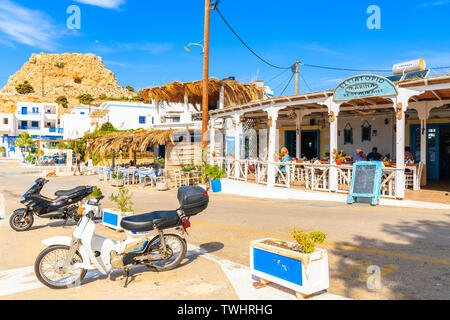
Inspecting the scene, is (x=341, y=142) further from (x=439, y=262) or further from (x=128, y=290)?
(x=128, y=290)

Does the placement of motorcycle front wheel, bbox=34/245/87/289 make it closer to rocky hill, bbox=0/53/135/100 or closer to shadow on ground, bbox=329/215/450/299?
shadow on ground, bbox=329/215/450/299

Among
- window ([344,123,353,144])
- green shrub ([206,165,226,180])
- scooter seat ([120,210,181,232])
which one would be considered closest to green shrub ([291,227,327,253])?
scooter seat ([120,210,181,232])

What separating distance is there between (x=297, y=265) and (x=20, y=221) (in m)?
6.53

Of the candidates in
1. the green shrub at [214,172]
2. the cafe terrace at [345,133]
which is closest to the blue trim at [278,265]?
the cafe terrace at [345,133]

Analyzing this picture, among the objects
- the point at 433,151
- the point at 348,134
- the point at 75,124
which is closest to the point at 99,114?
the point at 75,124

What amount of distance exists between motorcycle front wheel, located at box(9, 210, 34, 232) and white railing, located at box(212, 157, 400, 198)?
7760mm

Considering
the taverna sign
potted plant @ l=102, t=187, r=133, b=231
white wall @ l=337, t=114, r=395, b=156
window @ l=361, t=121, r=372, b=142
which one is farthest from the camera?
window @ l=361, t=121, r=372, b=142

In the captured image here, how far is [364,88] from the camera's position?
10.3m

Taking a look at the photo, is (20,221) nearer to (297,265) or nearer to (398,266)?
(297,265)

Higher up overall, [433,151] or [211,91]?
[211,91]

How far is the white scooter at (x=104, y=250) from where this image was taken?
4238 mm

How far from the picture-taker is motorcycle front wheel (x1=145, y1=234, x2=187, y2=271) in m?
4.62

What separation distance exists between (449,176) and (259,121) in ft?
29.9
